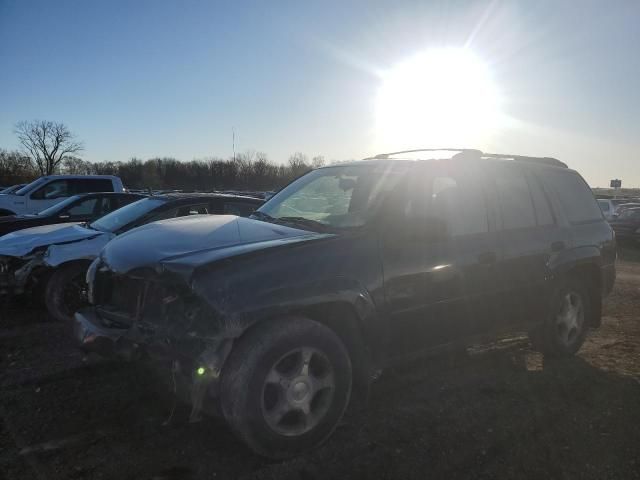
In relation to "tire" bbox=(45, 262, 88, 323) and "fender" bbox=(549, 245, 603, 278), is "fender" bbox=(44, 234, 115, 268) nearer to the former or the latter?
"tire" bbox=(45, 262, 88, 323)

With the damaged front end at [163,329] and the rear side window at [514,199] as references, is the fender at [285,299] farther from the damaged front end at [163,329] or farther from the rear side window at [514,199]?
the rear side window at [514,199]

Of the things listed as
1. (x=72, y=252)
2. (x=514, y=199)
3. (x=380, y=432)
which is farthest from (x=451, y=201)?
(x=72, y=252)

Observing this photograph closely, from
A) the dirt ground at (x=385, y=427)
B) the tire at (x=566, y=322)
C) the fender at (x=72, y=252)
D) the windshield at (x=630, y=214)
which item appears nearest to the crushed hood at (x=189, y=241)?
the dirt ground at (x=385, y=427)

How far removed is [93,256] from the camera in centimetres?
584

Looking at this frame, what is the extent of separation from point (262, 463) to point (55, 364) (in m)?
2.58

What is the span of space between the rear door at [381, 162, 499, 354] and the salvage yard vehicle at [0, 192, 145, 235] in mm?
6001

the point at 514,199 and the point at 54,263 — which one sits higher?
the point at 514,199

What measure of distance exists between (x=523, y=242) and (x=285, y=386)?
263 cm

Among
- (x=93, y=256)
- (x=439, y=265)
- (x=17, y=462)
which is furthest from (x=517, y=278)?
(x=93, y=256)

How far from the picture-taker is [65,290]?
583 centimetres

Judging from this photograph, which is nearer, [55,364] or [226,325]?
[226,325]

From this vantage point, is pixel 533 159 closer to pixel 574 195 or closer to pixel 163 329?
pixel 574 195

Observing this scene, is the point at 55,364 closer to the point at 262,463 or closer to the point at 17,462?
the point at 17,462

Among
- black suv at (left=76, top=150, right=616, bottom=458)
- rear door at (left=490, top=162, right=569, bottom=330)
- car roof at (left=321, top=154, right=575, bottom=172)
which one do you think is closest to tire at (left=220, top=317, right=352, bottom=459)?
black suv at (left=76, top=150, right=616, bottom=458)
